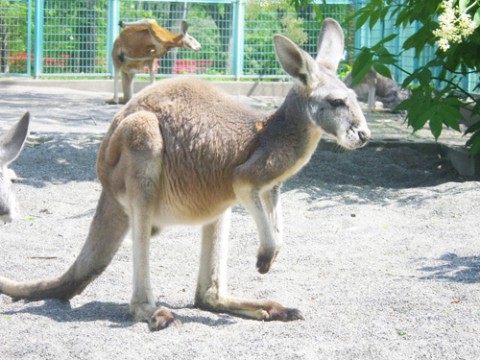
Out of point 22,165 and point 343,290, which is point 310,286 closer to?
point 343,290

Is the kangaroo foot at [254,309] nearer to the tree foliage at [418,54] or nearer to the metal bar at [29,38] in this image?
the tree foliage at [418,54]

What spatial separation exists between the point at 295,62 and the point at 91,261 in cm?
159

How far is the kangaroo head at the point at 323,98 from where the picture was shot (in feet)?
15.6

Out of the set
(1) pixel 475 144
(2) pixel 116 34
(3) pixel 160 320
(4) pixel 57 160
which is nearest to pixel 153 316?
(3) pixel 160 320

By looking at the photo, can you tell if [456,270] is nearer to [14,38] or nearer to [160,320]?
[160,320]

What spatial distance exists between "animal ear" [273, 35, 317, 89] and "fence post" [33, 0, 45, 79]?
46.0 feet

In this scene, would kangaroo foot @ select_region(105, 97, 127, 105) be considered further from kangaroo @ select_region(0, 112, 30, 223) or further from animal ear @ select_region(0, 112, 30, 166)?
animal ear @ select_region(0, 112, 30, 166)

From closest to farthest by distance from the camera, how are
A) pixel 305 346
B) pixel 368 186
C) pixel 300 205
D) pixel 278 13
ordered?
pixel 305 346 < pixel 300 205 < pixel 368 186 < pixel 278 13

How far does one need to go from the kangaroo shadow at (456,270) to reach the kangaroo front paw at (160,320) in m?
1.81

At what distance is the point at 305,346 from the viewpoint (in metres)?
4.41

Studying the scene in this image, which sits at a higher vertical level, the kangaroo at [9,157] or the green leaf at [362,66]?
the green leaf at [362,66]

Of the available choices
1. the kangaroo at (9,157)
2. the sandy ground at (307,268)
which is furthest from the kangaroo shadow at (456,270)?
the kangaroo at (9,157)

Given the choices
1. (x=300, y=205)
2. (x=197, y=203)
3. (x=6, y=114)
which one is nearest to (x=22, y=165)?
(x=300, y=205)

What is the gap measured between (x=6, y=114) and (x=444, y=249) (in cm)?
780
